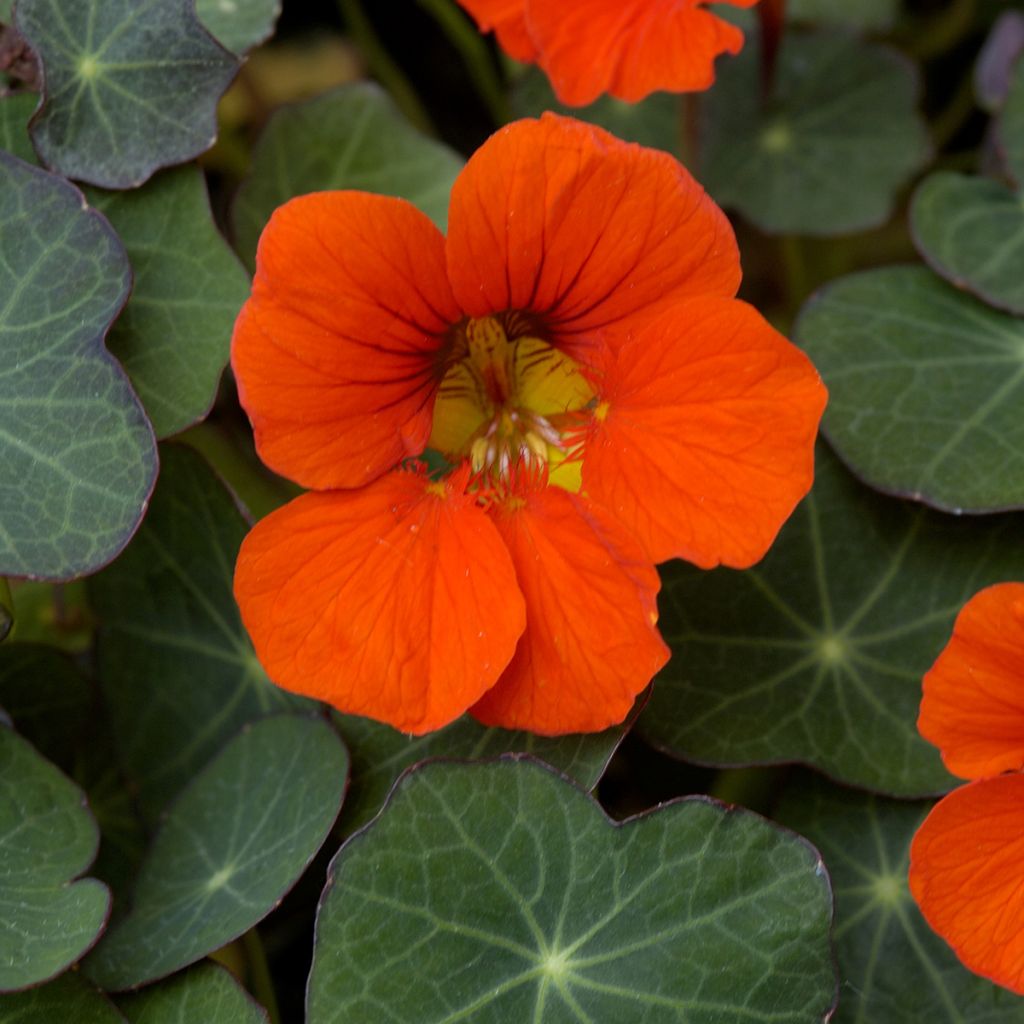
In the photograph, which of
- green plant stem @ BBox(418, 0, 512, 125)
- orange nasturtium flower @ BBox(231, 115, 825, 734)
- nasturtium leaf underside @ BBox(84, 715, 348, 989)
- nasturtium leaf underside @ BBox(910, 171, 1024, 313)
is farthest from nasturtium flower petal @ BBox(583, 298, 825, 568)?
green plant stem @ BBox(418, 0, 512, 125)

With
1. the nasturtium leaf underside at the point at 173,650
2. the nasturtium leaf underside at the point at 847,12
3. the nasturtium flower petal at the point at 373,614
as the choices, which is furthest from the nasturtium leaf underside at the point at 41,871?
the nasturtium leaf underside at the point at 847,12

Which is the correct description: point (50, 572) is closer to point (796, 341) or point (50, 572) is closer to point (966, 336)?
point (796, 341)

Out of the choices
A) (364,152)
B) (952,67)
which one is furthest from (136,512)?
(952,67)

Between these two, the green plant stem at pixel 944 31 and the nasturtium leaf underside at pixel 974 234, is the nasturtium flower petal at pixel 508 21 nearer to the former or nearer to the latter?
the nasturtium leaf underside at pixel 974 234

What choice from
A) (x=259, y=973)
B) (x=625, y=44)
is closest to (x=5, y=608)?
(x=259, y=973)

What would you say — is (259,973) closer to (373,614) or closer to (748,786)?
(373,614)

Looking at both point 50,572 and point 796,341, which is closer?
point 50,572

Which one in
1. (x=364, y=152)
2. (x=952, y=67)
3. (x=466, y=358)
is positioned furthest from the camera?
(x=952, y=67)
